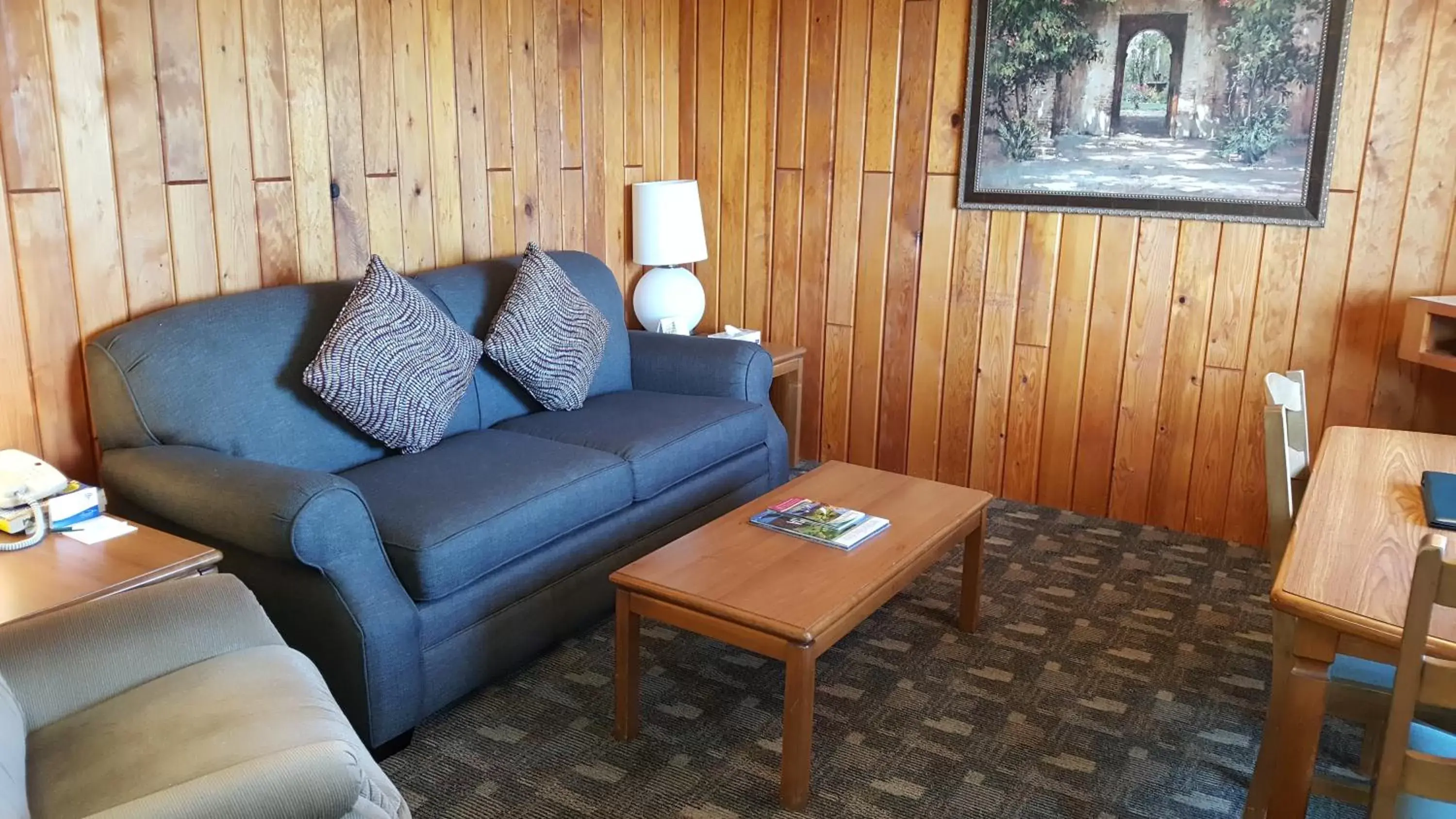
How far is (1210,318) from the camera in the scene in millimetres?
3594

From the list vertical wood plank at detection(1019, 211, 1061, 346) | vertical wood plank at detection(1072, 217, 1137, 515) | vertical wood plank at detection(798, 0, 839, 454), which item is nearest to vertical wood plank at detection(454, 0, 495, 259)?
vertical wood plank at detection(798, 0, 839, 454)

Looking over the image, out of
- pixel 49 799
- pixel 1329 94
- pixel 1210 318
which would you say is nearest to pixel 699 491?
pixel 1210 318

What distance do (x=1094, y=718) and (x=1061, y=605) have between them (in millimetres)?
642

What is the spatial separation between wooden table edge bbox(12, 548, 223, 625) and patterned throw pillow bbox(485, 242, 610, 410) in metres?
1.26

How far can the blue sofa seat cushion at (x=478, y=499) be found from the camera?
2389 mm

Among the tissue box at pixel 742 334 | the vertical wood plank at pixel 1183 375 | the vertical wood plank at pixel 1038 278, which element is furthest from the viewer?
the tissue box at pixel 742 334

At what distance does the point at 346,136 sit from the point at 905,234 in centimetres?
202

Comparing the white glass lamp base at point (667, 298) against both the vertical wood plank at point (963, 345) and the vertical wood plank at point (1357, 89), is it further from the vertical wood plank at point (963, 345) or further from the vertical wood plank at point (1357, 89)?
the vertical wood plank at point (1357, 89)

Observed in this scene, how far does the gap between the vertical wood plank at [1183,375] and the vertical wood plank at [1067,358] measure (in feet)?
0.91

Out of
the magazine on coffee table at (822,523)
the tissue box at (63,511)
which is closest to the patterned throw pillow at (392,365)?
the tissue box at (63,511)

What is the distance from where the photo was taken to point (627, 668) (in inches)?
94.1

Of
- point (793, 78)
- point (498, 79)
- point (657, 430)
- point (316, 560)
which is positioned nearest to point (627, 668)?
point (316, 560)

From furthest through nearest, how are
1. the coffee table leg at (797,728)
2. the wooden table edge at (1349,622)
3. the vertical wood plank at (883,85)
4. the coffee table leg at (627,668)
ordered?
the vertical wood plank at (883,85)
the coffee table leg at (627,668)
the coffee table leg at (797,728)
the wooden table edge at (1349,622)

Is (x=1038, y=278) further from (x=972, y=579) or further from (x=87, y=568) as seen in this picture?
(x=87, y=568)
